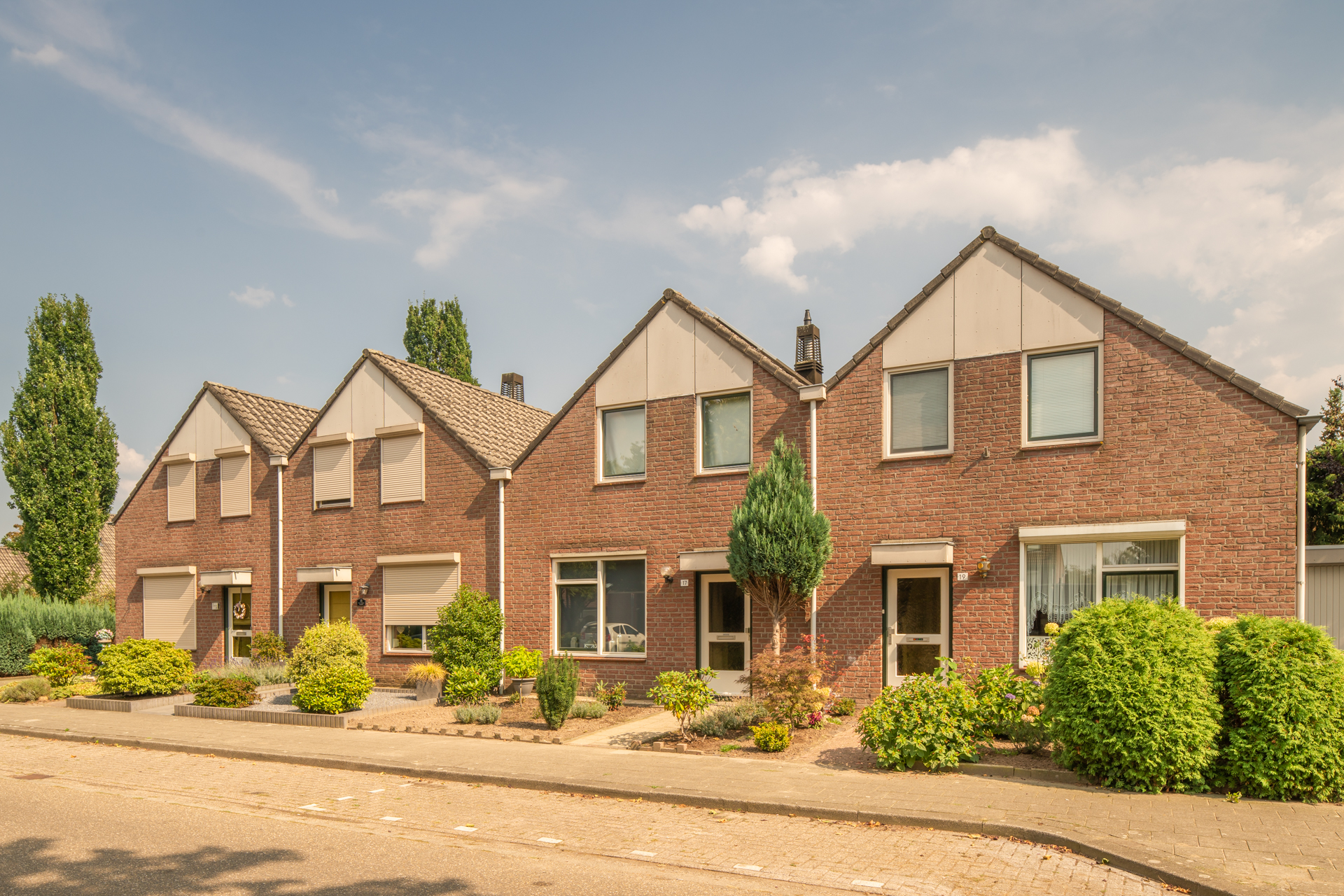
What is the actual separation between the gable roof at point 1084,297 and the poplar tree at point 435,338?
2548 cm

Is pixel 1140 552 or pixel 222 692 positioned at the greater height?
pixel 1140 552

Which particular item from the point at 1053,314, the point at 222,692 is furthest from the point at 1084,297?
the point at 222,692

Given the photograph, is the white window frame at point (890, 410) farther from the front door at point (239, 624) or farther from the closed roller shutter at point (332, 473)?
the front door at point (239, 624)

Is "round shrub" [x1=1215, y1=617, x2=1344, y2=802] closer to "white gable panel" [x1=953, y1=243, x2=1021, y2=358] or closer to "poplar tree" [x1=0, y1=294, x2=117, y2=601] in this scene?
"white gable panel" [x1=953, y1=243, x2=1021, y2=358]

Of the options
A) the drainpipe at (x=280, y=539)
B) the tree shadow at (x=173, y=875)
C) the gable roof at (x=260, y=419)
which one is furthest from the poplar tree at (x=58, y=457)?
the tree shadow at (x=173, y=875)

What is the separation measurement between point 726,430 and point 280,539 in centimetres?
1147

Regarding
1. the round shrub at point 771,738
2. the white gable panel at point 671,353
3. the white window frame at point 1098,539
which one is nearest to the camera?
the round shrub at point 771,738

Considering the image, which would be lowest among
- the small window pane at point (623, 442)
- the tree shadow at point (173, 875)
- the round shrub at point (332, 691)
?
the round shrub at point (332, 691)

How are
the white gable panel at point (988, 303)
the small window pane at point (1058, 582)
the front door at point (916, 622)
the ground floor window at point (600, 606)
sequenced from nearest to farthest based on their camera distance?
the small window pane at point (1058, 582) < the white gable panel at point (988, 303) < the front door at point (916, 622) < the ground floor window at point (600, 606)

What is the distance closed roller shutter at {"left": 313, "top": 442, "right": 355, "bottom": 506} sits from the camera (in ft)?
64.4

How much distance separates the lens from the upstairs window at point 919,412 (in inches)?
531

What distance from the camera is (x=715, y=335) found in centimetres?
1543

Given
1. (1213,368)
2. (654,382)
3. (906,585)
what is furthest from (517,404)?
(1213,368)

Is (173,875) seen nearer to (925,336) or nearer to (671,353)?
(671,353)
